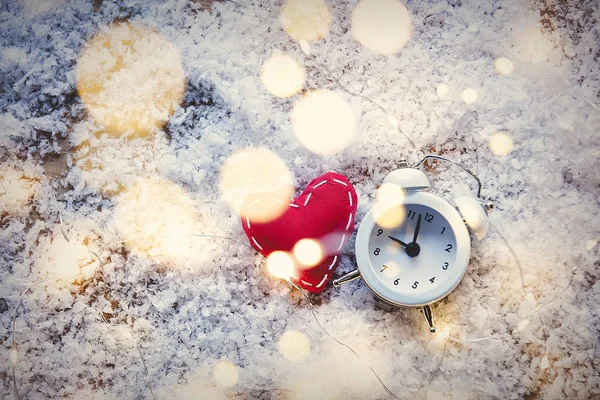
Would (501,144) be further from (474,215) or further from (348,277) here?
(348,277)

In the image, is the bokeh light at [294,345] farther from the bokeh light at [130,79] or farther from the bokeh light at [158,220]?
the bokeh light at [130,79]

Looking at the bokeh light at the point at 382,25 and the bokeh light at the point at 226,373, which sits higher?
the bokeh light at the point at 382,25

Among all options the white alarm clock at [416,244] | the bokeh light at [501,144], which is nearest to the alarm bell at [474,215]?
the white alarm clock at [416,244]

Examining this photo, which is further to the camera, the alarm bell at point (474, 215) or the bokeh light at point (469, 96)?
the bokeh light at point (469, 96)

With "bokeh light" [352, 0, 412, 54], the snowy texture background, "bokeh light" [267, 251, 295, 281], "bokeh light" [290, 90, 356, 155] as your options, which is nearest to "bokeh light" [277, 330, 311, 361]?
the snowy texture background

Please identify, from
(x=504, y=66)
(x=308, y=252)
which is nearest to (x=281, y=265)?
(x=308, y=252)
